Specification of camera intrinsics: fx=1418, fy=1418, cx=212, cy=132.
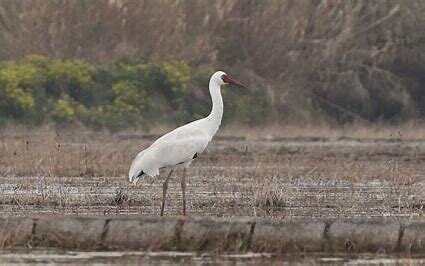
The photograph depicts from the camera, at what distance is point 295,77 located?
39469 millimetres

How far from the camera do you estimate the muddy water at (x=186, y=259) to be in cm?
1198

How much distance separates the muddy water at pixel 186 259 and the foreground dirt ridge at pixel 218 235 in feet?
Answer: 0.60

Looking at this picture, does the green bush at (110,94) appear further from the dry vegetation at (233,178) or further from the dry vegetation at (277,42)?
the dry vegetation at (233,178)

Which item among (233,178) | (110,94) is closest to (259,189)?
(233,178)

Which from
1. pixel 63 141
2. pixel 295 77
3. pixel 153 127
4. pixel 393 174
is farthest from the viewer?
pixel 295 77

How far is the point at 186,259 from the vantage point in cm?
1235

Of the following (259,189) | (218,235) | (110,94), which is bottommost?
(218,235)

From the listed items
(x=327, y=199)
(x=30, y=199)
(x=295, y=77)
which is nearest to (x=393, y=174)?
(x=327, y=199)

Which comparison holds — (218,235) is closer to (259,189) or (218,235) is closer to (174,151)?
(174,151)

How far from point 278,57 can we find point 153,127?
5765 mm

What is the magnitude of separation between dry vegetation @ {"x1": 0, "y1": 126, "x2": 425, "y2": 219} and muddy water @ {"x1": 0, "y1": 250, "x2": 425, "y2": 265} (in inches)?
118

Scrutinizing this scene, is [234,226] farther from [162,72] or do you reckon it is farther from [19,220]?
[162,72]

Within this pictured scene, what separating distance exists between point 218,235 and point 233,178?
8.45 meters

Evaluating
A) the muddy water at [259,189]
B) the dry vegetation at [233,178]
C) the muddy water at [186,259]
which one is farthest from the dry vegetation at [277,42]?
the muddy water at [186,259]
